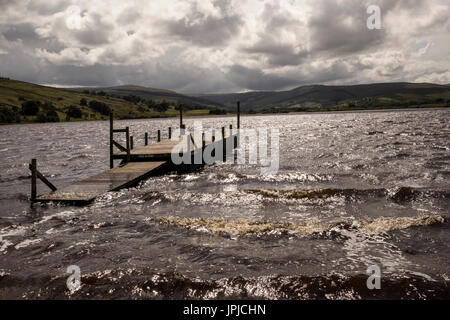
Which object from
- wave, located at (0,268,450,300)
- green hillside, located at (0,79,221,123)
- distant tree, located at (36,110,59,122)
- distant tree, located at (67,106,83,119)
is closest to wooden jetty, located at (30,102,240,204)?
wave, located at (0,268,450,300)

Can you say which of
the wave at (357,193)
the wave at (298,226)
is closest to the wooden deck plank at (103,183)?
the wave at (298,226)

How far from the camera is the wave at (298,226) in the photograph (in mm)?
9984

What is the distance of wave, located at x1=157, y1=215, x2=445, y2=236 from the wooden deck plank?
4616 mm

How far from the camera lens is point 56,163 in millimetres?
27328

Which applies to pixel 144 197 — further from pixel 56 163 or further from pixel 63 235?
pixel 56 163

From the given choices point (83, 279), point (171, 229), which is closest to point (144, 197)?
point (171, 229)

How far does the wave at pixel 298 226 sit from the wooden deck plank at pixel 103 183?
462 centimetres

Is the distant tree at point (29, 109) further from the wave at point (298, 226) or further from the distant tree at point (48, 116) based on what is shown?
the wave at point (298, 226)

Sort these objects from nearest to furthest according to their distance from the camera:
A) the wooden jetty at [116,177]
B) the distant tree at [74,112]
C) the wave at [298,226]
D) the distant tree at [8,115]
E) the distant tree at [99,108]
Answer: the wave at [298,226] < the wooden jetty at [116,177] < the distant tree at [8,115] < the distant tree at [74,112] < the distant tree at [99,108]

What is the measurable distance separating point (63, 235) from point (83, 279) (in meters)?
3.35

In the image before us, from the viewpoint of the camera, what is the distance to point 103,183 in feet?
51.7

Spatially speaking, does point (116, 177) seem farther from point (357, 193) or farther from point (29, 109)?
point (29, 109)

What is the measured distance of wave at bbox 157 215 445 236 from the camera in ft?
32.8

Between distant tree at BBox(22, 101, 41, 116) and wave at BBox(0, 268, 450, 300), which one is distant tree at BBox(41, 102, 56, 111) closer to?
distant tree at BBox(22, 101, 41, 116)
